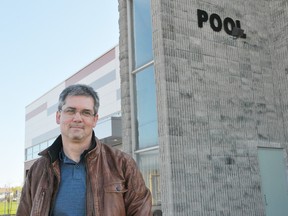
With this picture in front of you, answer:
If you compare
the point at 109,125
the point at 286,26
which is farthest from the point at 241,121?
the point at 109,125

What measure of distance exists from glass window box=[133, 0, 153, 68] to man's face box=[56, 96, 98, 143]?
6.45 meters

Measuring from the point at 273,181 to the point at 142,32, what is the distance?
4519mm

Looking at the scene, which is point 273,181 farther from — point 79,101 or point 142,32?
point 79,101

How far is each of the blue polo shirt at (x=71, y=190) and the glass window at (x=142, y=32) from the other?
6.52 m

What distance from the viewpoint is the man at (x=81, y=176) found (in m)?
1.63

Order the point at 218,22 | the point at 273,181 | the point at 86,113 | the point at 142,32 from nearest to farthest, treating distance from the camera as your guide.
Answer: the point at 86,113 → the point at 273,181 → the point at 218,22 → the point at 142,32

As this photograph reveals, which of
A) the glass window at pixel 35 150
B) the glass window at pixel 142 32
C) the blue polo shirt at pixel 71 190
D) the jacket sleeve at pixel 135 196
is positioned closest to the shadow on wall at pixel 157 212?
the glass window at pixel 142 32

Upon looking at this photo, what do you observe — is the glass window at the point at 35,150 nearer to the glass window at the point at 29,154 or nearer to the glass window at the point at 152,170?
the glass window at the point at 29,154

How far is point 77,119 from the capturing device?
1723 millimetres

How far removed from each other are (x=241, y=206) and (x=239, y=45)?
3.67 meters

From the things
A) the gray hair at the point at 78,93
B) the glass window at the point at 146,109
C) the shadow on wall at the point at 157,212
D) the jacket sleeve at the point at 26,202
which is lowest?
the shadow on wall at the point at 157,212

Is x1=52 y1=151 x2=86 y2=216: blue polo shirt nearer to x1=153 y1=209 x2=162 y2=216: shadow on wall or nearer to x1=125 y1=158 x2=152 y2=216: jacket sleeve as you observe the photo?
x1=125 y1=158 x2=152 y2=216: jacket sleeve

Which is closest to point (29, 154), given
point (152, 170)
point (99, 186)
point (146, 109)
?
point (146, 109)

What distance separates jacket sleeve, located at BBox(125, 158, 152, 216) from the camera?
1713 millimetres
